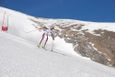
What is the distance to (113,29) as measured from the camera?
3056 inches

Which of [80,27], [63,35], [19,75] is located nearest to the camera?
[19,75]

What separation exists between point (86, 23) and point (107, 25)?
20.1 feet

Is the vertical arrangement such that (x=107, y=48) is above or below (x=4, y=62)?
below

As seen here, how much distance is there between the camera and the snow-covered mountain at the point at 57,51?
48.7 feet

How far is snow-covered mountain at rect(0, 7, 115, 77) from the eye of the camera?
1485 centimetres

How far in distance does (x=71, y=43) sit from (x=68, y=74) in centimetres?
Result: 3467

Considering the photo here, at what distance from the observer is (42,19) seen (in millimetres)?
81500

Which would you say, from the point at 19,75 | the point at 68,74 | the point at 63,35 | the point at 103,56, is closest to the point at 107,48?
the point at 103,56

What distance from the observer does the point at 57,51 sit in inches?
1250

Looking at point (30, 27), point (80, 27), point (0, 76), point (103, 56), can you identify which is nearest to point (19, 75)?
point (0, 76)

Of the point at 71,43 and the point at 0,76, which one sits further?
the point at 71,43

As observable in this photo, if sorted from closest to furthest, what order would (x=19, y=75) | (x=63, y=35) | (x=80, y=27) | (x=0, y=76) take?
1. (x=0, y=76)
2. (x=19, y=75)
3. (x=63, y=35)
4. (x=80, y=27)

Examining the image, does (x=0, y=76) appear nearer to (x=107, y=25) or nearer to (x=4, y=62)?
(x=4, y=62)

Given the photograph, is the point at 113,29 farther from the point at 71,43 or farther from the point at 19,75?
the point at 19,75
